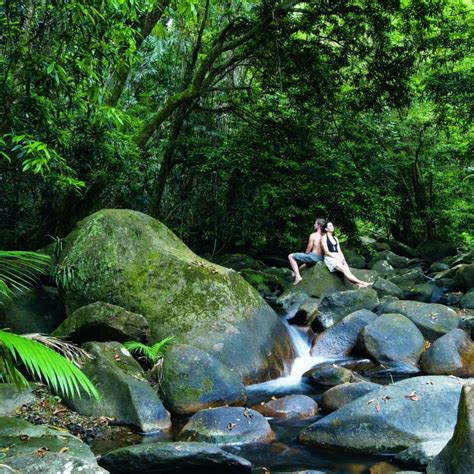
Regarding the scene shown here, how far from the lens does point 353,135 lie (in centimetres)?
1394

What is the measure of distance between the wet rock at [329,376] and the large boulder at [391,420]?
5.82ft

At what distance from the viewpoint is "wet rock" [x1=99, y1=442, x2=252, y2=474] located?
4.39 m

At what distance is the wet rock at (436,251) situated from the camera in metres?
20.1

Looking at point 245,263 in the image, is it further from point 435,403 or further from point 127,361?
point 435,403

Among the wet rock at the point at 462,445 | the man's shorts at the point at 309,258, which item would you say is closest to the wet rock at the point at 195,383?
the wet rock at the point at 462,445

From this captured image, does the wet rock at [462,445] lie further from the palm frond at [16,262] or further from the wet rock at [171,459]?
the palm frond at [16,262]

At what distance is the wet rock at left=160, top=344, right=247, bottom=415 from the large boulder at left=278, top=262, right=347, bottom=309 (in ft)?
16.9

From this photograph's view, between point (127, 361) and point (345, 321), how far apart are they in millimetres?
3862

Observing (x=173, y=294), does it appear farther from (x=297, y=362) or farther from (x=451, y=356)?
(x=451, y=356)

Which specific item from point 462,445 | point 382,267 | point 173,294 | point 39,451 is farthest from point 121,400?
point 382,267

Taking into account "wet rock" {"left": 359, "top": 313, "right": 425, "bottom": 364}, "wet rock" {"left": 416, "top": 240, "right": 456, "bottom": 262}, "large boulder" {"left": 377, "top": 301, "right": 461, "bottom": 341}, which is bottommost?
"wet rock" {"left": 359, "top": 313, "right": 425, "bottom": 364}

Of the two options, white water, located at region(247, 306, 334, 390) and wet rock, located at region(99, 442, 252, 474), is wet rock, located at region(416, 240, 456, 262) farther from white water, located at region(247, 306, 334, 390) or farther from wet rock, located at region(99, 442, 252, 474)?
wet rock, located at region(99, 442, 252, 474)

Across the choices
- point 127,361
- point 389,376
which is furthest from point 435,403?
point 127,361

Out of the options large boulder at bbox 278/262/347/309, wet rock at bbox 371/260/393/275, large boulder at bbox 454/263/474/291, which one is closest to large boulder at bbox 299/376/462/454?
large boulder at bbox 278/262/347/309
